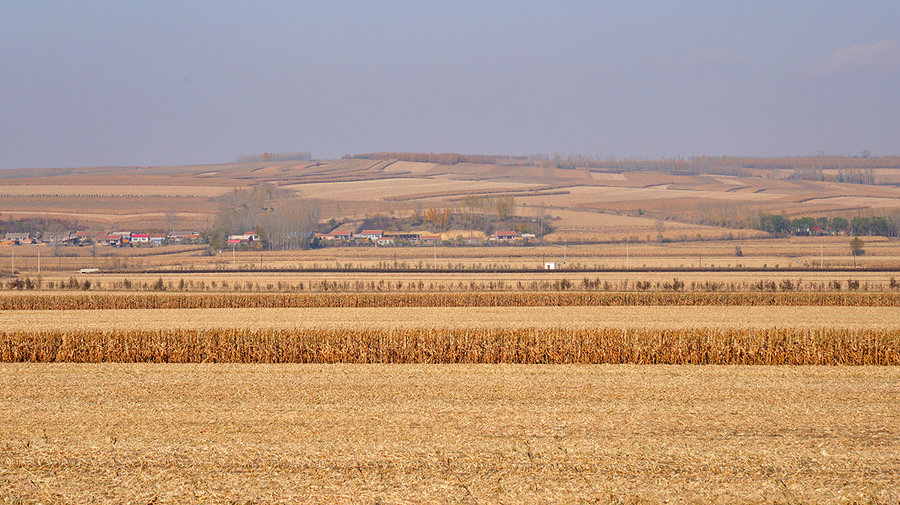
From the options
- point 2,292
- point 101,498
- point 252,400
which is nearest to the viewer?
point 101,498

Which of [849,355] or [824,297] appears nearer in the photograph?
[849,355]

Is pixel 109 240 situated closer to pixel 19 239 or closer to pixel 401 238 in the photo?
pixel 19 239

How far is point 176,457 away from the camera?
44.4 feet

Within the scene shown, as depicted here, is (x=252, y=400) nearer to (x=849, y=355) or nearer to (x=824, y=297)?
(x=849, y=355)

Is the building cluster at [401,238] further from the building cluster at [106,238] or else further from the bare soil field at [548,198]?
the building cluster at [106,238]

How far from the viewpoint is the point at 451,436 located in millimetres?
14695

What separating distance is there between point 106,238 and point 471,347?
114 metres

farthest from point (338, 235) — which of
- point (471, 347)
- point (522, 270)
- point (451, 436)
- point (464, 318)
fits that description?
point (451, 436)

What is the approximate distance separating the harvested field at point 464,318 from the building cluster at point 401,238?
74.5 meters

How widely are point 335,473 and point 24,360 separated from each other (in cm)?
1508

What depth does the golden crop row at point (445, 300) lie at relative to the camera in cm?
4372

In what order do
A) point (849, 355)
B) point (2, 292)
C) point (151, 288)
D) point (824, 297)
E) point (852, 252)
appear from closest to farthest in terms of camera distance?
point (849, 355) → point (824, 297) → point (2, 292) → point (151, 288) → point (852, 252)

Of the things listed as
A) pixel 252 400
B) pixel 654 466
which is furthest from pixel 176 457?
pixel 654 466

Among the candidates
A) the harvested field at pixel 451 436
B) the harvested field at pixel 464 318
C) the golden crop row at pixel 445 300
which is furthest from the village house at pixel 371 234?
the harvested field at pixel 451 436
